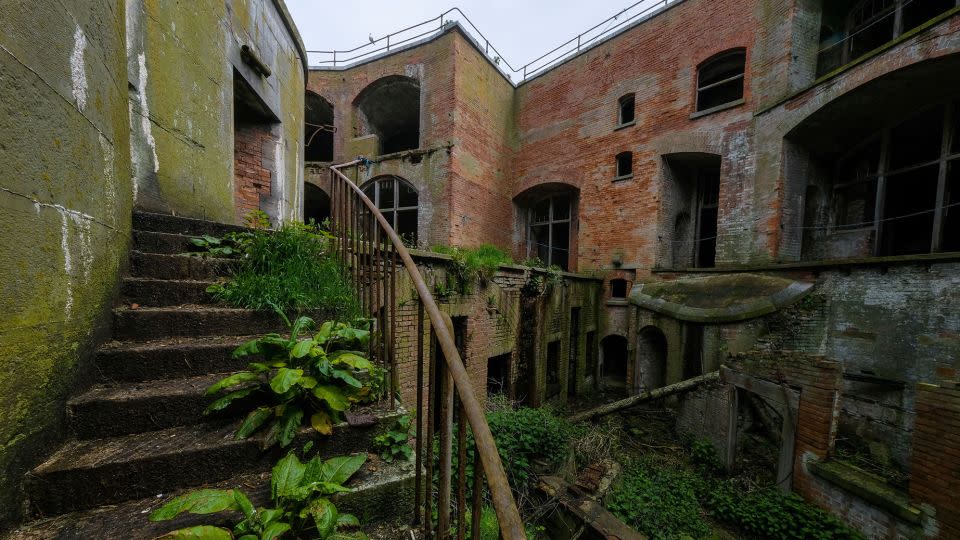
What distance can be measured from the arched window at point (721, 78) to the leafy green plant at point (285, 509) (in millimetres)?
11522

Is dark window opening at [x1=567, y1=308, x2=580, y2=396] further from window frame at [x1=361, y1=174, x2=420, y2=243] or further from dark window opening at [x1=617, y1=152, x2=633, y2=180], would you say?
window frame at [x1=361, y1=174, x2=420, y2=243]

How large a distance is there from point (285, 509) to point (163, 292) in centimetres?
202

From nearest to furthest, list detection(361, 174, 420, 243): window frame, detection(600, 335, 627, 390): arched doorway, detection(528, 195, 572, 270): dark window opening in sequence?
detection(600, 335, 627, 390): arched doorway → detection(361, 174, 420, 243): window frame → detection(528, 195, 572, 270): dark window opening

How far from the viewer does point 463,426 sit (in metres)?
1.26

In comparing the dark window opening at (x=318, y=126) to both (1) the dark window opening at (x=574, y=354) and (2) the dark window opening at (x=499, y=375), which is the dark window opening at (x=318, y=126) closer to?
(2) the dark window opening at (x=499, y=375)

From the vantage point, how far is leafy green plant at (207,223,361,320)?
262cm

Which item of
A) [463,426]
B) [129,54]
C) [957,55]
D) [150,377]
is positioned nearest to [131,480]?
[150,377]

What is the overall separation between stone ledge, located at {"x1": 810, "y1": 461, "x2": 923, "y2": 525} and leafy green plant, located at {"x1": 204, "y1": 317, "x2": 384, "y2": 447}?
6.37m

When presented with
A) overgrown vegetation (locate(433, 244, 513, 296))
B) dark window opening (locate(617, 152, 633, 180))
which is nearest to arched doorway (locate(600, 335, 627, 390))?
dark window opening (locate(617, 152, 633, 180))

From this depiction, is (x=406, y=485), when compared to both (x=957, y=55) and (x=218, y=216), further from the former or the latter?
(x=957, y=55)

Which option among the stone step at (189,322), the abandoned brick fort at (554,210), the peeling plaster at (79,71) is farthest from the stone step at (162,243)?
the peeling plaster at (79,71)

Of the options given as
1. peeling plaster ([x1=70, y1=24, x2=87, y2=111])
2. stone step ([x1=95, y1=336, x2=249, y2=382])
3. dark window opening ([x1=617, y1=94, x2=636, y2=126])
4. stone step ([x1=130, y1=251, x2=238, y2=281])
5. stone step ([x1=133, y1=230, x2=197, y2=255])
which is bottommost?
stone step ([x1=95, y1=336, x2=249, y2=382])

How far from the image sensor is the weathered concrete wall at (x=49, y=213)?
133cm

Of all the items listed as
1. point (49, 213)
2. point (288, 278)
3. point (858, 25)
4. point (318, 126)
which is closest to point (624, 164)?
point (858, 25)
